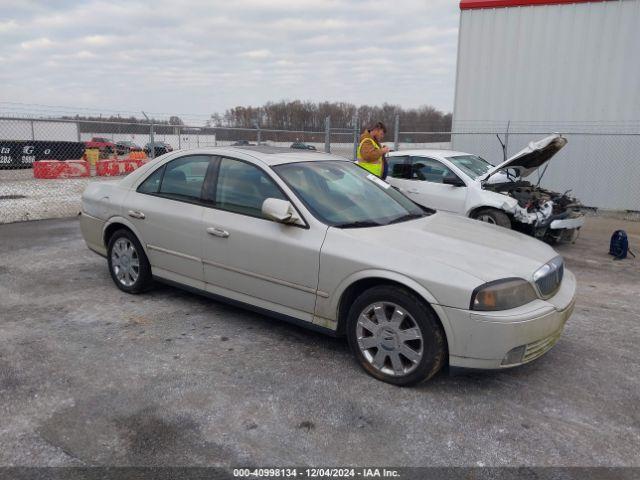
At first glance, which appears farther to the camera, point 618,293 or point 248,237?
point 618,293

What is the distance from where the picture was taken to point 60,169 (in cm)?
1614

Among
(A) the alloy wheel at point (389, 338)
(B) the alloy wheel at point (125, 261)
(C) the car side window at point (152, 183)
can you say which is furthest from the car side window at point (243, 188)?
(B) the alloy wheel at point (125, 261)

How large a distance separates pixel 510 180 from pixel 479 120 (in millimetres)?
5402

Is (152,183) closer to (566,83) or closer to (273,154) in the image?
(273,154)

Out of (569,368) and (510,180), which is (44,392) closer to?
(569,368)

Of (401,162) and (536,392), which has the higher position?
(401,162)

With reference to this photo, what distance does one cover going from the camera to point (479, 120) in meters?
12.9

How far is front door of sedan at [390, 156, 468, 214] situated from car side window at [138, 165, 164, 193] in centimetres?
389

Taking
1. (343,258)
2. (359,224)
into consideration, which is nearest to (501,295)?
(343,258)

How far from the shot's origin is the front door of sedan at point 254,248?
3.66 m

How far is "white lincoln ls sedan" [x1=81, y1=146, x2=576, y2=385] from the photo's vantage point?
3.10 metres

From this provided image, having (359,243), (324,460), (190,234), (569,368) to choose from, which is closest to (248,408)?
(324,460)

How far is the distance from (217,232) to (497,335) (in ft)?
7.39

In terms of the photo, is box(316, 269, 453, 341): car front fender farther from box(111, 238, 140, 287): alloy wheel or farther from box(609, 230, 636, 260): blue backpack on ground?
box(609, 230, 636, 260): blue backpack on ground
